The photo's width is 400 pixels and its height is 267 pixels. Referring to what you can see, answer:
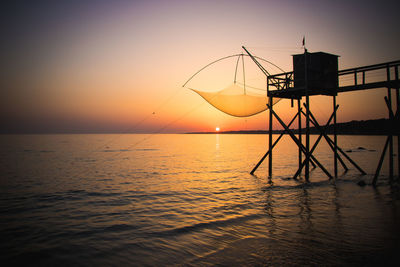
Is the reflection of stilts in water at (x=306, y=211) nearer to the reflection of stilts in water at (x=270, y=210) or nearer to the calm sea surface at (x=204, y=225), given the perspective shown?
the calm sea surface at (x=204, y=225)

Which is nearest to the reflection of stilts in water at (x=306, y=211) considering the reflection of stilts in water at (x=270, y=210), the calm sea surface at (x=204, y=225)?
the calm sea surface at (x=204, y=225)

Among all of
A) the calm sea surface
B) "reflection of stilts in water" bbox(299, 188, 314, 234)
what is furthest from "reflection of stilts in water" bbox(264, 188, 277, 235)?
→ "reflection of stilts in water" bbox(299, 188, 314, 234)

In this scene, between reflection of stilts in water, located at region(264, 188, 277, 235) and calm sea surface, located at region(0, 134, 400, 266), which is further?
reflection of stilts in water, located at region(264, 188, 277, 235)

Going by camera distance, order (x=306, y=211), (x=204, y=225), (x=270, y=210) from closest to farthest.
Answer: (x=204, y=225) → (x=306, y=211) → (x=270, y=210)

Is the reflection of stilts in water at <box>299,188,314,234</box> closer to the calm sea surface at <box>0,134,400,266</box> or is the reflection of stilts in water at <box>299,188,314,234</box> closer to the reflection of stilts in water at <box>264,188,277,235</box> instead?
the calm sea surface at <box>0,134,400,266</box>

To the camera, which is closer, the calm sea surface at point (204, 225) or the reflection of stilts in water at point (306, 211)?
the calm sea surface at point (204, 225)

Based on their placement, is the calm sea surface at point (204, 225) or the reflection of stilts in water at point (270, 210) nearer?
the calm sea surface at point (204, 225)

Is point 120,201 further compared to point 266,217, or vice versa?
point 120,201

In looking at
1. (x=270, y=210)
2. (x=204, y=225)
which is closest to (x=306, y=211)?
(x=270, y=210)

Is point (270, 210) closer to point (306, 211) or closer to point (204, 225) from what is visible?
point (306, 211)

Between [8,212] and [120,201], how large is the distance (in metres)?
4.74

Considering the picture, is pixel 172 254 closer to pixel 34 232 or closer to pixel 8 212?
pixel 34 232

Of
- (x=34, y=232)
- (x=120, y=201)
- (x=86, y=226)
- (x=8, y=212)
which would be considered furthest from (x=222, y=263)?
(x=8, y=212)

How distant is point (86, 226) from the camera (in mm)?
9125
